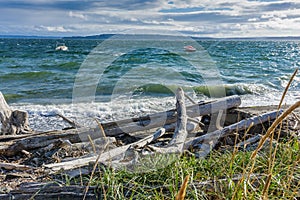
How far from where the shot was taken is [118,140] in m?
5.39

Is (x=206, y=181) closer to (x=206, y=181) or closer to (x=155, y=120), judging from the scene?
(x=206, y=181)

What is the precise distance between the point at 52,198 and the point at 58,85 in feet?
47.5

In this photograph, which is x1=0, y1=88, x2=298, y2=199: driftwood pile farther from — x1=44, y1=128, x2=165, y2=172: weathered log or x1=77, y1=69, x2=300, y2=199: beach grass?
x1=77, y1=69, x2=300, y2=199: beach grass

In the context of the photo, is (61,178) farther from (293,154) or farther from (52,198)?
(293,154)

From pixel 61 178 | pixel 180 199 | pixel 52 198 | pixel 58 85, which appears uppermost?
pixel 180 199

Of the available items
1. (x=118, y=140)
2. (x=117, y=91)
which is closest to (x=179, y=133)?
(x=118, y=140)

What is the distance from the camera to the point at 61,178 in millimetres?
3629

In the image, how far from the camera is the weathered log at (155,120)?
545cm

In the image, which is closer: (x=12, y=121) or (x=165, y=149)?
(x=165, y=149)

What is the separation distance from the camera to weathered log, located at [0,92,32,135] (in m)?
5.92

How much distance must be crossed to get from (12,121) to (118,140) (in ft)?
6.70

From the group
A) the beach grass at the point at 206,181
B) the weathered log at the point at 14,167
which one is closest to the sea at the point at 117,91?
the weathered log at the point at 14,167

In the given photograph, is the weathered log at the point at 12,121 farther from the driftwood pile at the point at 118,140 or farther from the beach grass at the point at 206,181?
the beach grass at the point at 206,181

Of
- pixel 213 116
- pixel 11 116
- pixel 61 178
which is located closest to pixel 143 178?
pixel 61 178
